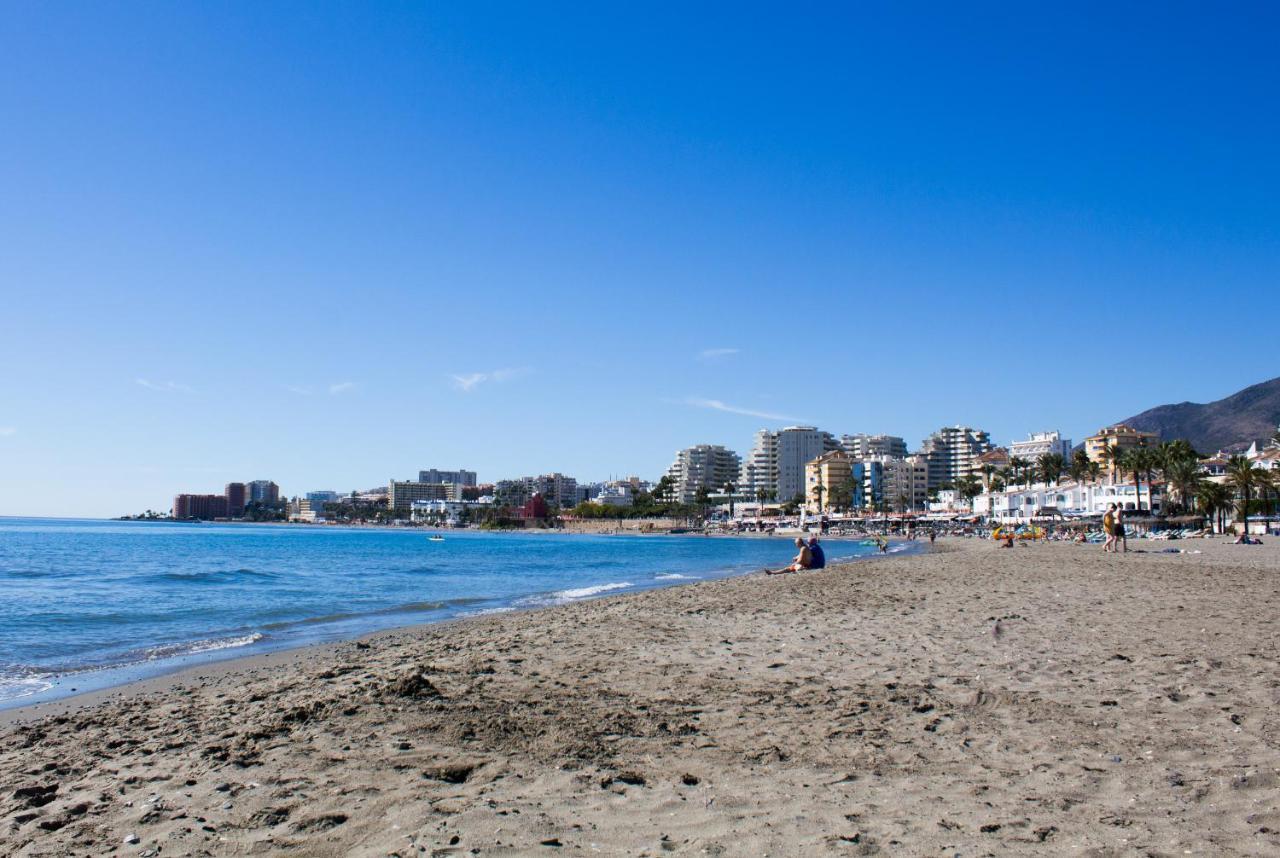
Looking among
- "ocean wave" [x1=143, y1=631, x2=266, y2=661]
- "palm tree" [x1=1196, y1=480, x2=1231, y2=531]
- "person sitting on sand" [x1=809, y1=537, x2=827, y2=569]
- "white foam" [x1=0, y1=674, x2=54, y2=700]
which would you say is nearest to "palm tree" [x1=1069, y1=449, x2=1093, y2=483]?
"palm tree" [x1=1196, y1=480, x2=1231, y2=531]

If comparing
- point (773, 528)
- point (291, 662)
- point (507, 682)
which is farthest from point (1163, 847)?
point (773, 528)

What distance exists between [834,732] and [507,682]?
3.69m

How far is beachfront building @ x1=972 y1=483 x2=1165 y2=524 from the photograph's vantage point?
10306 cm

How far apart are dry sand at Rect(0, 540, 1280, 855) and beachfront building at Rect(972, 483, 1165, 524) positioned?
96.5m

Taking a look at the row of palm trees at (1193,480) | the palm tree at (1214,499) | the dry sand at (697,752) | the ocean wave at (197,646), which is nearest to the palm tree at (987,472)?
the row of palm trees at (1193,480)

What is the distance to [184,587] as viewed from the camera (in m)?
30.9

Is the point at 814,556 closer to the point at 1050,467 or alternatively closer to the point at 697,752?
the point at 697,752

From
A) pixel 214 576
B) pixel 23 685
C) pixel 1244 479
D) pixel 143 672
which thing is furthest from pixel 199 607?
pixel 1244 479

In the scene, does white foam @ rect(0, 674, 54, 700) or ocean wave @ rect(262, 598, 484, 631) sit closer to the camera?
white foam @ rect(0, 674, 54, 700)

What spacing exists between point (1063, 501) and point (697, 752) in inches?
5036

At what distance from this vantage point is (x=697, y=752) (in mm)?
5965

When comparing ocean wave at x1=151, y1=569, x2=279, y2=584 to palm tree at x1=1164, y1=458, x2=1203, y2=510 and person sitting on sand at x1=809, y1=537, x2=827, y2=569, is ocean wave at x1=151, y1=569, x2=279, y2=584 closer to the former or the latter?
person sitting on sand at x1=809, y1=537, x2=827, y2=569

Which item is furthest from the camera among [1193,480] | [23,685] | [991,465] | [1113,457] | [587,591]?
[991,465]

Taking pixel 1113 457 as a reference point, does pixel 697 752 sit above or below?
below
